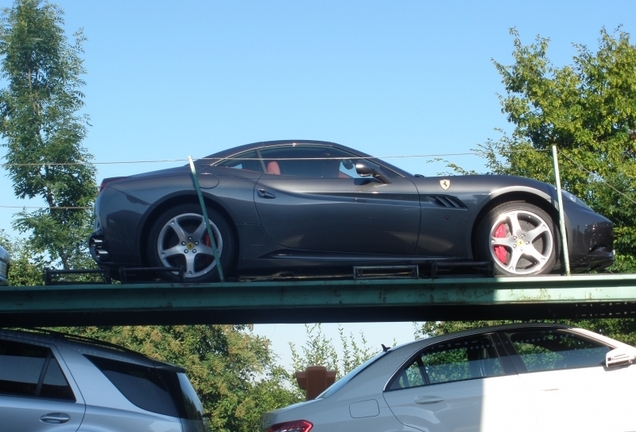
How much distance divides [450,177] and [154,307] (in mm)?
2870

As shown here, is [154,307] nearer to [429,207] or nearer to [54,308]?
[54,308]

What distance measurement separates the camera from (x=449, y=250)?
745 cm

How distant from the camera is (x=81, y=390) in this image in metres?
6.21

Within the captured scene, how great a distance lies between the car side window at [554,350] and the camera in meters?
6.30

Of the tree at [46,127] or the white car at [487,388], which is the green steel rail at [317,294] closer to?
the white car at [487,388]

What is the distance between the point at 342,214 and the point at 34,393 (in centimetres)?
293

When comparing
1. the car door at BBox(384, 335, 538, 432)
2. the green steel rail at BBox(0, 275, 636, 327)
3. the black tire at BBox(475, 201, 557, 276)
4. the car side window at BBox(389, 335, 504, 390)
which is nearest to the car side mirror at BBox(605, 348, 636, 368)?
the car door at BBox(384, 335, 538, 432)

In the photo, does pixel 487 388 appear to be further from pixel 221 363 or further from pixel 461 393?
pixel 221 363

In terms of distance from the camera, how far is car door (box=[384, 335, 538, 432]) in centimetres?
600

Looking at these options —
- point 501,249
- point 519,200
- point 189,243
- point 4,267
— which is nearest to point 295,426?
point 189,243

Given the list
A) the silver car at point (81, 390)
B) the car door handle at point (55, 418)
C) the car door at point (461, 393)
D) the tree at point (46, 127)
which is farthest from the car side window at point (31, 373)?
the tree at point (46, 127)

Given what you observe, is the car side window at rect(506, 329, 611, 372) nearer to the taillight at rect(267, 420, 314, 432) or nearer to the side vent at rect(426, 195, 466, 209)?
the side vent at rect(426, 195, 466, 209)

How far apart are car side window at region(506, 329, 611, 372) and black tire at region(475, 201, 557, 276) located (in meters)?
1.00

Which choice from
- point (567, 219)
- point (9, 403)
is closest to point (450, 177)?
point (567, 219)
